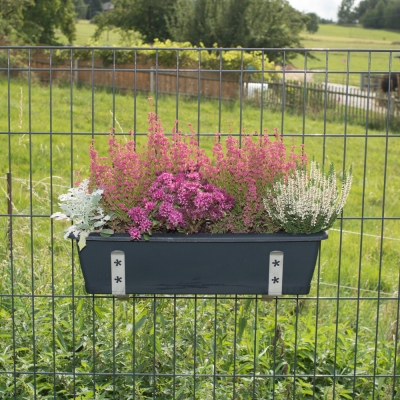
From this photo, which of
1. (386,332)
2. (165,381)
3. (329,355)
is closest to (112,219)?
(165,381)

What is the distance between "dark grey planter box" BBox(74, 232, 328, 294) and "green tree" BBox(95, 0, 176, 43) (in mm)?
21252

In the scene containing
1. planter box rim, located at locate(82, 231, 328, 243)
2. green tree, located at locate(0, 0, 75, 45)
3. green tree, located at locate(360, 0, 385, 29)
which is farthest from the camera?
green tree, located at locate(360, 0, 385, 29)

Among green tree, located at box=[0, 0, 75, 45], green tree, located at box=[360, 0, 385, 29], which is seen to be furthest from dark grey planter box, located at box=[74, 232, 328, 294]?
green tree, located at box=[360, 0, 385, 29]

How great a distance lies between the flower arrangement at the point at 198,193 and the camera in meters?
2.38

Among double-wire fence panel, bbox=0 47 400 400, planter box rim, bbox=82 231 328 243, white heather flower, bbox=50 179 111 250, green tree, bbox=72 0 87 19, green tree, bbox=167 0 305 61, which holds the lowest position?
double-wire fence panel, bbox=0 47 400 400

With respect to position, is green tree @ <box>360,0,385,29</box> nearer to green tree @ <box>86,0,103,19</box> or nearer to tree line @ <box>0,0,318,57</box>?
green tree @ <box>86,0,103,19</box>

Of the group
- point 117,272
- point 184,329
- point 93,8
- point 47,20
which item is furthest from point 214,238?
point 93,8

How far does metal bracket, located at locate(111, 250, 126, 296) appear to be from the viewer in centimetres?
240

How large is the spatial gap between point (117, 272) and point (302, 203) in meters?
0.73

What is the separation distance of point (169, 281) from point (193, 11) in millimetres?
18641

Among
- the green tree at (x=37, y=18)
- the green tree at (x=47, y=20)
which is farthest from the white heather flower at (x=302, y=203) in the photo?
the green tree at (x=47, y=20)

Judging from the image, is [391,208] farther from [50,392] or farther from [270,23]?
[270,23]

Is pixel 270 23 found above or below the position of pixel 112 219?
above

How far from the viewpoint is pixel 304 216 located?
2402 millimetres
